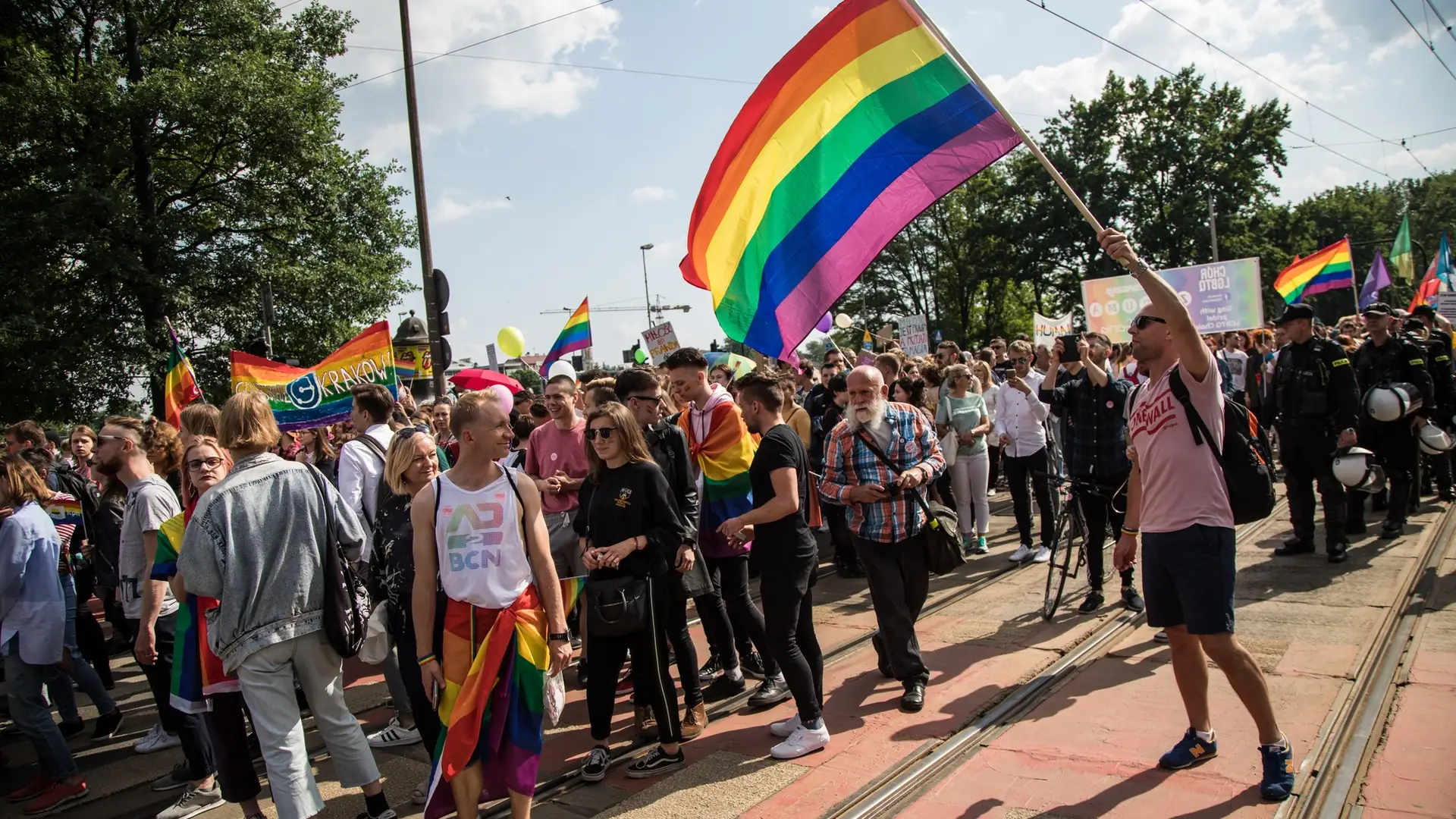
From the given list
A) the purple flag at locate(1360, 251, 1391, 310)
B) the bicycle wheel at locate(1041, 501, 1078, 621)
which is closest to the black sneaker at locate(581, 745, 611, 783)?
the bicycle wheel at locate(1041, 501, 1078, 621)

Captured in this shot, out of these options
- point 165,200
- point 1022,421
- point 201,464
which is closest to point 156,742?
point 201,464

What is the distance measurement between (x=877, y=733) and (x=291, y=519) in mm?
3037

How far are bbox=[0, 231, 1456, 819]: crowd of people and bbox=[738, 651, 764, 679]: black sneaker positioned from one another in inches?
1.3

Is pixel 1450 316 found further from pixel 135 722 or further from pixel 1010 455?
pixel 135 722

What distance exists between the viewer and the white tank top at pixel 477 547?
12.3 feet

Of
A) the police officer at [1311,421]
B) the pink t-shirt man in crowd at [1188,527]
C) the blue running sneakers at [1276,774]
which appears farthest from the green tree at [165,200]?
the blue running sneakers at [1276,774]

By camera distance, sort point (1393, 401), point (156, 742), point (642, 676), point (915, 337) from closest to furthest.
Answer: point (642, 676)
point (156, 742)
point (1393, 401)
point (915, 337)

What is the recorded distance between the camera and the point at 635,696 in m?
4.87

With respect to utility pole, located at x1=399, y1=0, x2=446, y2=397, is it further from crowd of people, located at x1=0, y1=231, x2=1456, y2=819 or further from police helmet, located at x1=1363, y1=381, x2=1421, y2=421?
police helmet, located at x1=1363, y1=381, x2=1421, y2=421

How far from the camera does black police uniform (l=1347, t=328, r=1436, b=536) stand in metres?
8.30

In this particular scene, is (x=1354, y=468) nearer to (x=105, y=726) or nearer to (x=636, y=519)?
(x=636, y=519)

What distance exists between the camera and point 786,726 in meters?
4.84

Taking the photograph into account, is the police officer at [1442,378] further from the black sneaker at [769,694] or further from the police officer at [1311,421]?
the black sneaker at [769,694]

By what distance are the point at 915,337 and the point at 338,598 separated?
2062 centimetres
